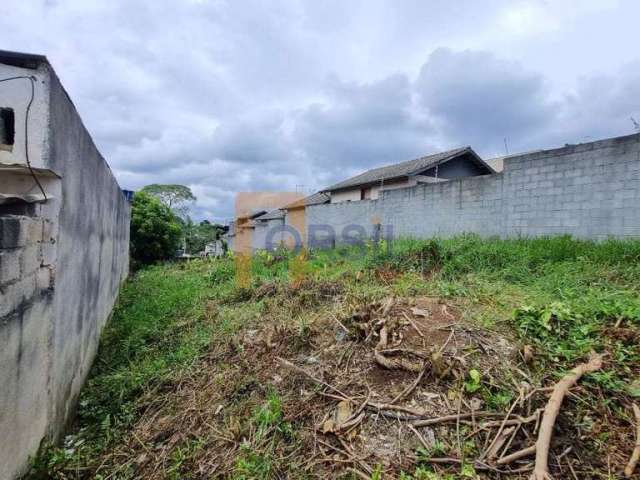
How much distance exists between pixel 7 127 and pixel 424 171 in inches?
596

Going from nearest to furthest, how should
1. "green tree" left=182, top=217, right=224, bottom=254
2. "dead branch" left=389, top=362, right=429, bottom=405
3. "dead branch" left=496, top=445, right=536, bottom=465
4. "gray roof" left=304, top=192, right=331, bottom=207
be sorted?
"dead branch" left=496, top=445, right=536, bottom=465 < "dead branch" left=389, top=362, right=429, bottom=405 < "gray roof" left=304, top=192, right=331, bottom=207 < "green tree" left=182, top=217, right=224, bottom=254

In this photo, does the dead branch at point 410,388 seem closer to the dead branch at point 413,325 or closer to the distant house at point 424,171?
the dead branch at point 413,325

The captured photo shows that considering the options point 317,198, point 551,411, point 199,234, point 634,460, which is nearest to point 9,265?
point 551,411

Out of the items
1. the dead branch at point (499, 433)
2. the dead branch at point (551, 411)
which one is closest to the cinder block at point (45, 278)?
the dead branch at point (499, 433)

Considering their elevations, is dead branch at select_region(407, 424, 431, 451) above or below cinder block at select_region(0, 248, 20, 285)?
below

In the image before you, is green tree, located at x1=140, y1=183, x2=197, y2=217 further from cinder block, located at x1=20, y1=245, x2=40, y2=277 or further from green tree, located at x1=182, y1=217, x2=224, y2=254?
cinder block, located at x1=20, y1=245, x2=40, y2=277

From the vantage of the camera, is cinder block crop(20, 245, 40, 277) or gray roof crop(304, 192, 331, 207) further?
gray roof crop(304, 192, 331, 207)

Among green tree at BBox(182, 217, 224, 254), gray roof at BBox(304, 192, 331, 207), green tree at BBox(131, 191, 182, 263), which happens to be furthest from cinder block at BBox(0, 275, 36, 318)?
green tree at BBox(182, 217, 224, 254)

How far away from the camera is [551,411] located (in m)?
1.93

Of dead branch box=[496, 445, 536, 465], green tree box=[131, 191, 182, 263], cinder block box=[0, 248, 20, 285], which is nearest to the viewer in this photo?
cinder block box=[0, 248, 20, 285]

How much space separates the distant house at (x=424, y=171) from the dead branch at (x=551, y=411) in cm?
1227

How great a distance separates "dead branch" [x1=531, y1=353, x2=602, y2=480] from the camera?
1702mm

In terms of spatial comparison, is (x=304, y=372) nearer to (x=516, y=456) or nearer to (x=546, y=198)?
(x=516, y=456)

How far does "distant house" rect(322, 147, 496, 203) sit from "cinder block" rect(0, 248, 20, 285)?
13.3 metres
